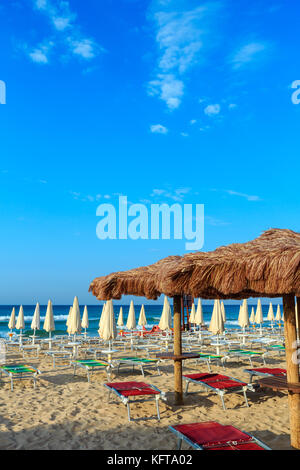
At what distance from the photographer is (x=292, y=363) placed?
407 centimetres

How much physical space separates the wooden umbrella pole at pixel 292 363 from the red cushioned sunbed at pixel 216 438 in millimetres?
606

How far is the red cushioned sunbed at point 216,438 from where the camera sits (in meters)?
3.46

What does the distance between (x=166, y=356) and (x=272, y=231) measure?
2886 mm

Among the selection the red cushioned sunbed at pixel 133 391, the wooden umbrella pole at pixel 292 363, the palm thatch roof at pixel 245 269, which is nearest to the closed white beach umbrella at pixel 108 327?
the red cushioned sunbed at pixel 133 391

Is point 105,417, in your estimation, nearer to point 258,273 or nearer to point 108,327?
point 258,273

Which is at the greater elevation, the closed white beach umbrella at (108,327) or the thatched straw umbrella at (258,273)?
the thatched straw umbrella at (258,273)

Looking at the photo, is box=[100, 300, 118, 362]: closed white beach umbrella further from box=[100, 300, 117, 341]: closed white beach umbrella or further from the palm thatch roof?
the palm thatch roof

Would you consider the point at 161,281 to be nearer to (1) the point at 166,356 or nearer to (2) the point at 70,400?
(1) the point at 166,356

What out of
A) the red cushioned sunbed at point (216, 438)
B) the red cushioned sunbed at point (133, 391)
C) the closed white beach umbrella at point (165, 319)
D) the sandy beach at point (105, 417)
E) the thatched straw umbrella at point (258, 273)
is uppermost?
the thatched straw umbrella at point (258, 273)

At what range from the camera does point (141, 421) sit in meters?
5.30

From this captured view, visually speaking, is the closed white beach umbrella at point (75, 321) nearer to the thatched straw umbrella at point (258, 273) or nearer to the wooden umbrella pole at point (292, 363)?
the thatched straw umbrella at point (258, 273)
